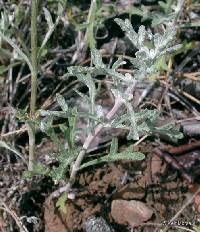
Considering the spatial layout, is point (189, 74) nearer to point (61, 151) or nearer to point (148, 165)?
point (148, 165)

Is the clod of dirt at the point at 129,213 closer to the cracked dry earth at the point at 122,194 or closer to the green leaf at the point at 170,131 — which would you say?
the cracked dry earth at the point at 122,194

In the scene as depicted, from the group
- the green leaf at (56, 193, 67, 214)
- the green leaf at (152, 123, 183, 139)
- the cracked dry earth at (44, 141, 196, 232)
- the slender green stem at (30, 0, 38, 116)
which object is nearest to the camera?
the slender green stem at (30, 0, 38, 116)

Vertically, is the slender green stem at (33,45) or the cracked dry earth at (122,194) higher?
the slender green stem at (33,45)

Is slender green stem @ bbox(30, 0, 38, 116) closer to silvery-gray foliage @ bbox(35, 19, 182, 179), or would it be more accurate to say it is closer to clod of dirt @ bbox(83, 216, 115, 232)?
silvery-gray foliage @ bbox(35, 19, 182, 179)

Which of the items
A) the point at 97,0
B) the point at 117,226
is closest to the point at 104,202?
the point at 117,226

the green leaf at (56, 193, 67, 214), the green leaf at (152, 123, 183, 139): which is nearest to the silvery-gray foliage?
the green leaf at (152, 123, 183, 139)

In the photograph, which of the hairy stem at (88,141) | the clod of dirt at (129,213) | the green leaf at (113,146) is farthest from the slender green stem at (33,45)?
the clod of dirt at (129,213)

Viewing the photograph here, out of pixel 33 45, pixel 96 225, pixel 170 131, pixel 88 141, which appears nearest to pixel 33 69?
pixel 33 45
